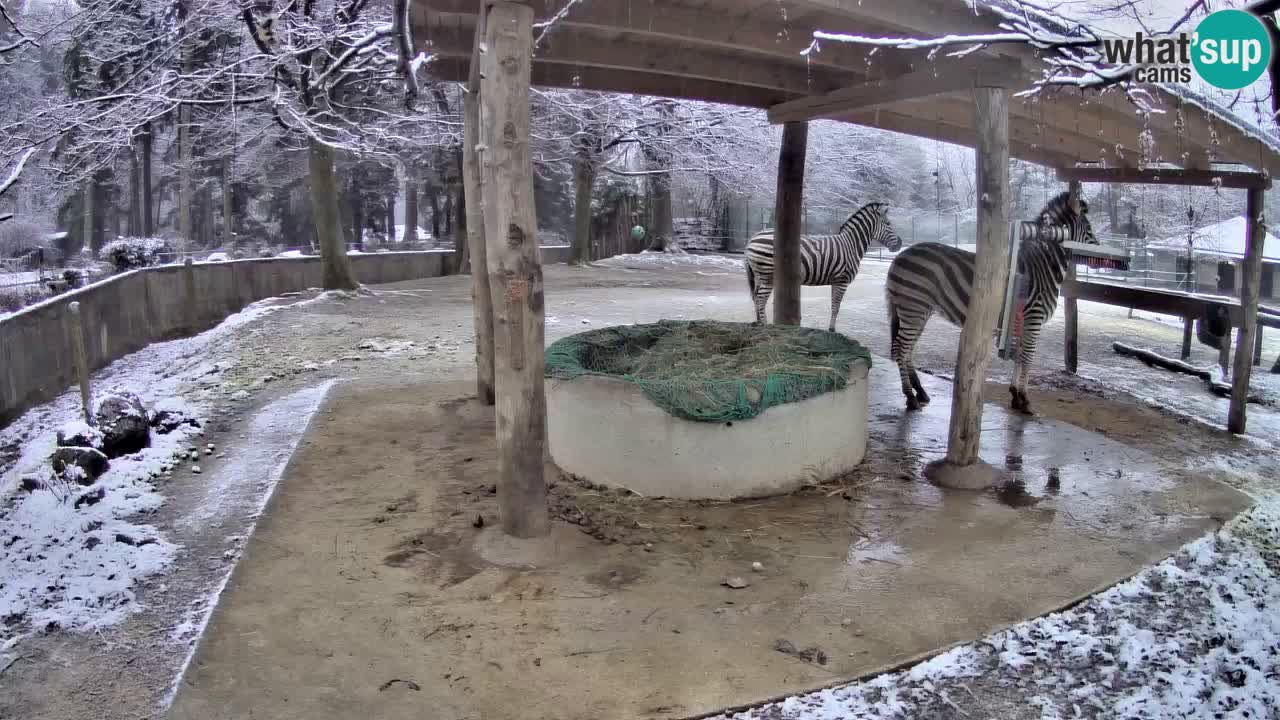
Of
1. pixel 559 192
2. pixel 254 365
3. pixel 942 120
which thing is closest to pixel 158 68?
pixel 254 365

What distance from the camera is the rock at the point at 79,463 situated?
6027 mm

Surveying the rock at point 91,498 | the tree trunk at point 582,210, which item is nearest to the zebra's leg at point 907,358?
the rock at point 91,498

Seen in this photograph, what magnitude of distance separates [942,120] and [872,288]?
11.9m

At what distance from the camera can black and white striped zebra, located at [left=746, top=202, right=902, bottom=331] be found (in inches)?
459

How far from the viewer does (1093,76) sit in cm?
381

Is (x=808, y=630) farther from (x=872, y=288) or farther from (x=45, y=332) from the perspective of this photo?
(x=872, y=288)

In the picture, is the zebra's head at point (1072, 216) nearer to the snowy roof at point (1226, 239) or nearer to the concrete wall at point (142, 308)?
the concrete wall at point (142, 308)

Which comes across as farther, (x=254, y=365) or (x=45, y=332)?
(x=254, y=365)

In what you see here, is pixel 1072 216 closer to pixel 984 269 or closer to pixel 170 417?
pixel 984 269

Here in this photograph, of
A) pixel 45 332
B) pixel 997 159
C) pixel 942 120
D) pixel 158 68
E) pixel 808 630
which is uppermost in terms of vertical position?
pixel 158 68

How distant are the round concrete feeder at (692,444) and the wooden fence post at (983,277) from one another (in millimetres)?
822

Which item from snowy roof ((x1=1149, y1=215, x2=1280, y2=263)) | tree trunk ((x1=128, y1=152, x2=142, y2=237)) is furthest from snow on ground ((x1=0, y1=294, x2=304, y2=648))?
tree trunk ((x1=128, y1=152, x2=142, y2=237))

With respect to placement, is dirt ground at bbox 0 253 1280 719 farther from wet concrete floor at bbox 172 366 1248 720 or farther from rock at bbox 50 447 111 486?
rock at bbox 50 447 111 486

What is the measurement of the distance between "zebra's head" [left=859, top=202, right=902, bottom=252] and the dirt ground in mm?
1387
